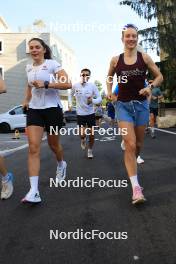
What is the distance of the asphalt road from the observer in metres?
3.65

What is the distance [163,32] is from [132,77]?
86.3 feet

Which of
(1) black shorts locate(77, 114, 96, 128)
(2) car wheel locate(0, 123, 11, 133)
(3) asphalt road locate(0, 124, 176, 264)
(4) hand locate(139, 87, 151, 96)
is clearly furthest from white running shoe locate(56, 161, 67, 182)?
(2) car wheel locate(0, 123, 11, 133)

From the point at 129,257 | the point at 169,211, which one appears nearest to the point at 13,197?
the point at 169,211

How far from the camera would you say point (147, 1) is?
30953 millimetres

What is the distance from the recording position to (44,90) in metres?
5.66

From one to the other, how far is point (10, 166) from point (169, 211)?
4724 mm

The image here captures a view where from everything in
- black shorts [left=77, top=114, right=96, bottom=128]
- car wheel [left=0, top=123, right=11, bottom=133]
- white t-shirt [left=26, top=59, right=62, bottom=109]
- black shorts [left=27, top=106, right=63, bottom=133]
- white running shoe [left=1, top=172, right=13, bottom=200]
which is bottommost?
car wheel [left=0, top=123, right=11, bottom=133]

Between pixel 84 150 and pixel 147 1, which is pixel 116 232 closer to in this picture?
pixel 84 150

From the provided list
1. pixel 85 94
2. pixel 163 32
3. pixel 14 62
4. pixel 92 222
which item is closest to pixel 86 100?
pixel 85 94

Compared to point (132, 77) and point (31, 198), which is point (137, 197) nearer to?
point (31, 198)

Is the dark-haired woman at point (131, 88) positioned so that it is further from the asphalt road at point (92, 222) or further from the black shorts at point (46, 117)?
the black shorts at point (46, 117)

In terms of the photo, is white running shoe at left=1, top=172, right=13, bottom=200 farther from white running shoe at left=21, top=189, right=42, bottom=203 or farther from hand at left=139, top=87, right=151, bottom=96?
hand at left=139, top=87, right=151, bottom=96

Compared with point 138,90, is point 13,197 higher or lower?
lower

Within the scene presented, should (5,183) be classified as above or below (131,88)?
below
